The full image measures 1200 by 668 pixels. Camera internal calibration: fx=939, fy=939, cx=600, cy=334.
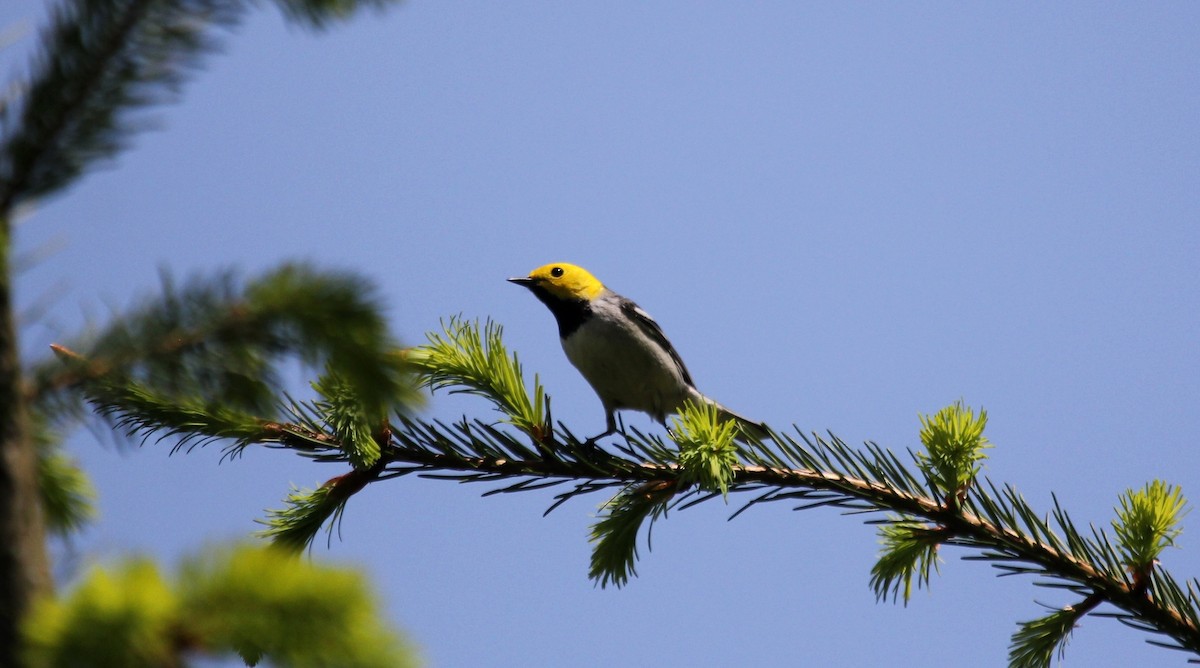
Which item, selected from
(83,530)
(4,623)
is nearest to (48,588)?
(4,623)

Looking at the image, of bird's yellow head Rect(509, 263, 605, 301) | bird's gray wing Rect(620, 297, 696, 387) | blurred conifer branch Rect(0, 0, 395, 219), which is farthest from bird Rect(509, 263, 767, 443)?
blurred conifer branch Rect(0, 0, 395, 219)

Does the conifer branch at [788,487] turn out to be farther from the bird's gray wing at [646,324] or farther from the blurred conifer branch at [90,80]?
the bird's gray wing at [646,324]

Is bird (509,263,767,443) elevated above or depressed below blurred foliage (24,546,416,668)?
above

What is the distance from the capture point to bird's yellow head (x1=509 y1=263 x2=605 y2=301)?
646 centimetres

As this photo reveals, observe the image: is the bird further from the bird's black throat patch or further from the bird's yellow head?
the bird's yellow head

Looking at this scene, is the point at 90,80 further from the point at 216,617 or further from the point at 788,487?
the point at 788,487

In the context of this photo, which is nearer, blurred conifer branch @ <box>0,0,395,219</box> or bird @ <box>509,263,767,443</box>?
blurred conifer branch @ <box>0,0,395,219</box>

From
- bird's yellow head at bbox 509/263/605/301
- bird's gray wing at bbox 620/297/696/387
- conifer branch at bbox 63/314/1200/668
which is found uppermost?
bird's yellow head at bbox 509/263/605/301

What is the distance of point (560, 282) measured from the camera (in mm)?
6520

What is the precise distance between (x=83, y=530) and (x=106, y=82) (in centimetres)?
107

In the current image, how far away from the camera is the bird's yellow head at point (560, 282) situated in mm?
6461

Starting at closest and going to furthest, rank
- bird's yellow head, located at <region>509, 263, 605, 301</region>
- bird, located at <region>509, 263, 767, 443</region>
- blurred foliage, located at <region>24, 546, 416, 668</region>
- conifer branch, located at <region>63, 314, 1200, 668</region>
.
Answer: blurred foliage, located at <region>24, 546, 416, 668</region>
conifer branch, located at <region>63, 314, 1200, 668</region>
bird, located at <region>509, 263, 767, 443</region>
bird's yellow head, located at <region>509, 263, 605, 301</region>

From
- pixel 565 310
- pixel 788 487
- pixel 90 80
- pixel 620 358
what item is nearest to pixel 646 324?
pixel 565 310

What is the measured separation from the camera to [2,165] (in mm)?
1226
